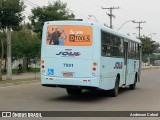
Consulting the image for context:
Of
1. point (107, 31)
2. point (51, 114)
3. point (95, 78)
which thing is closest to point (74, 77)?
point (95, 78)

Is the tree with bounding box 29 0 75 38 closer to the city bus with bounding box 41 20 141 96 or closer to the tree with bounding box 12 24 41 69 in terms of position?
the tree with bounding box 12 24 41 69

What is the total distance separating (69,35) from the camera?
17.9m

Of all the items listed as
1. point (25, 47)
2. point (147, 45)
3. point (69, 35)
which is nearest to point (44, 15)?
point (25, 47)

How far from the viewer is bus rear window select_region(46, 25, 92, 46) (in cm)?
1777

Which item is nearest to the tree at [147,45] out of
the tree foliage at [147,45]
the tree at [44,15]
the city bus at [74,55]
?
the tree foliage at [147,45]

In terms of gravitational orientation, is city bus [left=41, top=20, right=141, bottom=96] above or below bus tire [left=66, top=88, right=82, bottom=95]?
above

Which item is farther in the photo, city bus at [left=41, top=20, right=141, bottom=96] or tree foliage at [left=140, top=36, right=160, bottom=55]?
tree foliage at [left=140, top=36, right=160, bottom=55]

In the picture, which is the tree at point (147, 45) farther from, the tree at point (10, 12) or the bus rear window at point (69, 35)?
the bus rear window at point (69, 35)

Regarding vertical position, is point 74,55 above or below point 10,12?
below

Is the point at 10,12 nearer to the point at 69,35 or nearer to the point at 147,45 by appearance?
the point at 69,35

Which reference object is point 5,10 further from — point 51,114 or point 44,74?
point 51,114

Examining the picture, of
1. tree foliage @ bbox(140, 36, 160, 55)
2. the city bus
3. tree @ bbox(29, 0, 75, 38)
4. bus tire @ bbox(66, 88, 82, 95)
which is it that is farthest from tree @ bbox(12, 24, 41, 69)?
tree foliage @ bbox(140, 36, 160, 55)

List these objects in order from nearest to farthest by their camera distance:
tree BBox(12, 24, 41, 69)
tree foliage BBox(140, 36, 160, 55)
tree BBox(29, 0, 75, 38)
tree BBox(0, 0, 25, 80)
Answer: tree BBox(0, 0, 25, 80) < tree BBox(29, 0, 75, 38) < tree BBox(12, 24, 41, 69) < tree foliage BBox(140, 36, 160, 55)

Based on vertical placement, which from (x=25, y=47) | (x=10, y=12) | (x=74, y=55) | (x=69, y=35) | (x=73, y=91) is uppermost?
(x=10, y=12)
